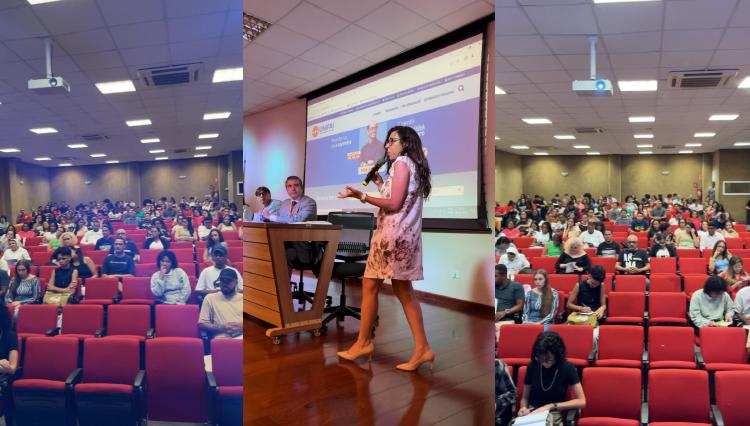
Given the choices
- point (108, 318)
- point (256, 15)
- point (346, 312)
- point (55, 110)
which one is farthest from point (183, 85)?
point (256, 15)

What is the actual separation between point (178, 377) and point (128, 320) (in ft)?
0.78

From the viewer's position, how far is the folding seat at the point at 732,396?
1417mm

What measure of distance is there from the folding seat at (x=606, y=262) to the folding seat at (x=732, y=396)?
1.46 ft

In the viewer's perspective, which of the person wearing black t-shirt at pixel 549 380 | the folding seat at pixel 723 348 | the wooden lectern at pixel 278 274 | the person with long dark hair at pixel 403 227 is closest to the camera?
the person wearing black t-shirt at pixel 549 380

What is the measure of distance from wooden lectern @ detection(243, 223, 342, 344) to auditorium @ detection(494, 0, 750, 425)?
1390mm

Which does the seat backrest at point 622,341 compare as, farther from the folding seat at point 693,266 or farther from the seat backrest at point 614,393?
the folding seat at point 693,266

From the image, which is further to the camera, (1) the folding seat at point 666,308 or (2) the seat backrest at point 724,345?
(1) the folding seat at point 666,308

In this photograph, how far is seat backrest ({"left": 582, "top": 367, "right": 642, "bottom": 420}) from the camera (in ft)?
4.89

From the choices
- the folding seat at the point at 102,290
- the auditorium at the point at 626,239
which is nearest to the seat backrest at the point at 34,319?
the folding seat at the point at 102,290

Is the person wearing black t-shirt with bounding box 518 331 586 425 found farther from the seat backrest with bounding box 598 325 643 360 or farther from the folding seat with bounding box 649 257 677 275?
the folding seat with bounding box 649 257 677 275

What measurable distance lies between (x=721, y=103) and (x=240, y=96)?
1.39 metres

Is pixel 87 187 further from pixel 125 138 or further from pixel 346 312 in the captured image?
pixel 346 312

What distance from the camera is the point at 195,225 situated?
4.43ft

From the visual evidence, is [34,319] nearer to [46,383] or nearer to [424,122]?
[46,383]
